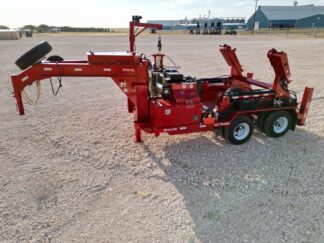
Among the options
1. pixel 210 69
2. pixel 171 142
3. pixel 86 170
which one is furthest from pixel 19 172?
pixel 210 69

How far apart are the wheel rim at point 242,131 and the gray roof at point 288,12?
284 ft

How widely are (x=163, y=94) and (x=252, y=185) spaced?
89.1 inches

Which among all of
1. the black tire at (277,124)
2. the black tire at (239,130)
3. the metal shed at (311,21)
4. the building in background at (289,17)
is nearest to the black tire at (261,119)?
the black tire at (277,124)

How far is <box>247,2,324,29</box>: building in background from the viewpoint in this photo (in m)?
78.2

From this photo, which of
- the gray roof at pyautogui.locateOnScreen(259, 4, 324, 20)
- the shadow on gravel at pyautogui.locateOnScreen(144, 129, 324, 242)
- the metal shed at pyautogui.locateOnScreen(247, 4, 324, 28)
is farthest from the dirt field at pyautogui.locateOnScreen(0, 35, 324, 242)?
the gray roof at pyautogui.locateOnScreen(259, 4, 324, 20)

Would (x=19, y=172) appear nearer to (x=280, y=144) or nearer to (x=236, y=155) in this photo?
(x=236, y=155)

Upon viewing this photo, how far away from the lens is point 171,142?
5.55m

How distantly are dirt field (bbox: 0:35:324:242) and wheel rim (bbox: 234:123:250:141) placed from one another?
266mm

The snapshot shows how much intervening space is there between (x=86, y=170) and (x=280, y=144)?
3933mm

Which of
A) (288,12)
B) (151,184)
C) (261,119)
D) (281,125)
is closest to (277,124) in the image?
(281,125)

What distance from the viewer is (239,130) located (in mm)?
5488

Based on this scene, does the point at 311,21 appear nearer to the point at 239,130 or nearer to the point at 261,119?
the point at 261,119

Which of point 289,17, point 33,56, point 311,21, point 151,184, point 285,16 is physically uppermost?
point 285,16

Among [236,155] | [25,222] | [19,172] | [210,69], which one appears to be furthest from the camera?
[210,69]
